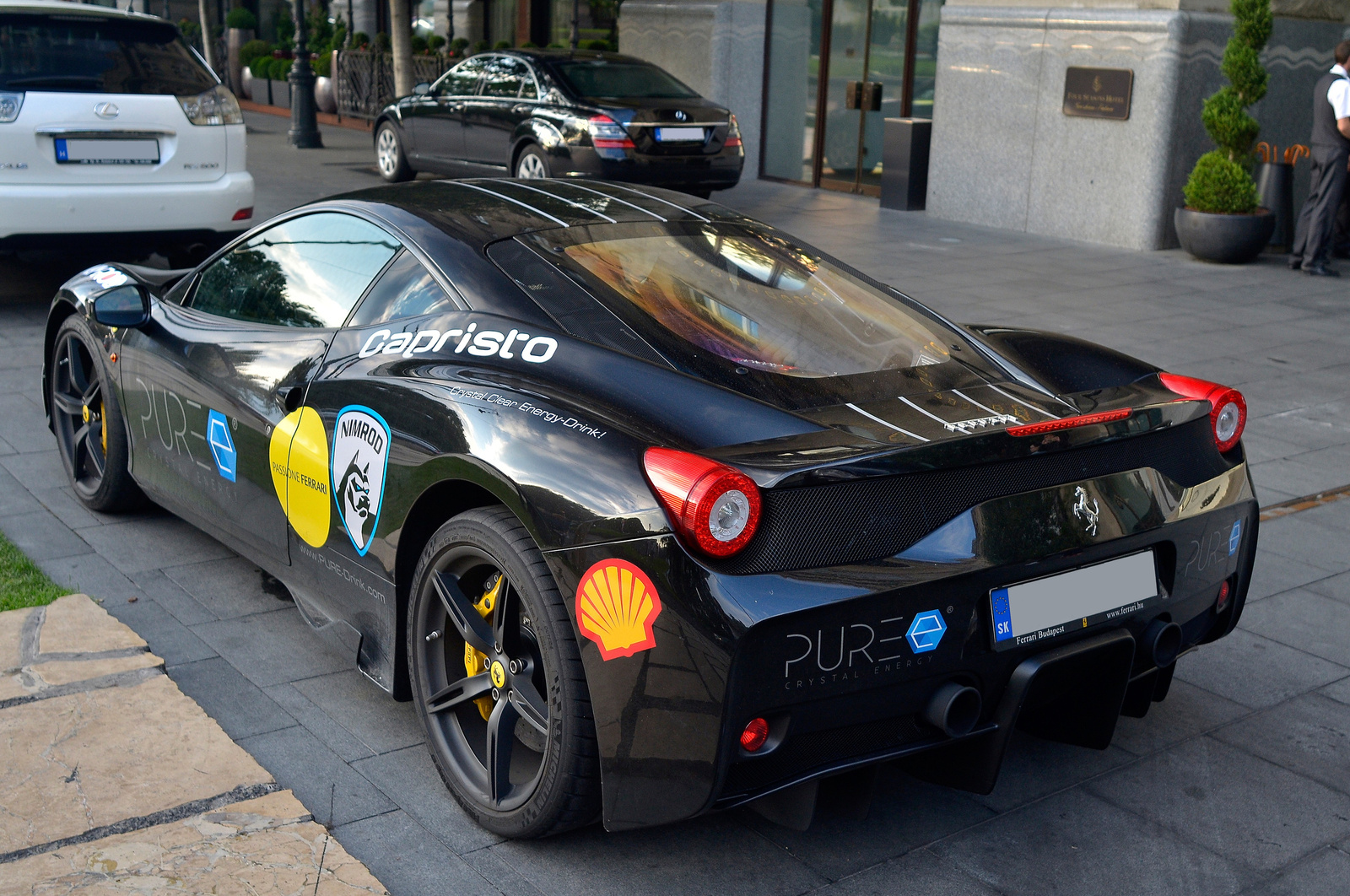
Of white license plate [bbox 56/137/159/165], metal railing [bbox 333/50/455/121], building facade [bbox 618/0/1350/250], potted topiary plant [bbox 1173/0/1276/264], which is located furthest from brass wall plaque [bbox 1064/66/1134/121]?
metal railing [bbox 333/50/455/121]

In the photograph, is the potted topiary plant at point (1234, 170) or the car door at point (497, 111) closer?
the potted topiary plant at point (1234, 170)

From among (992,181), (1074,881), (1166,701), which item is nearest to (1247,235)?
(992,181)

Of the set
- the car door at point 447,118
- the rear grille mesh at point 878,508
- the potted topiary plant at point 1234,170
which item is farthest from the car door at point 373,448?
the car door at point 447,118

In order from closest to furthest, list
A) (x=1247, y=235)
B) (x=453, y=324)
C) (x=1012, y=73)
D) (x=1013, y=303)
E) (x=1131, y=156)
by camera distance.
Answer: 1. (x=453, y=324)
2. (x=1013, y=303)
3. (x=1247, y=235)
4. (x=1131, y=156)
5. (x=1012, y=73)

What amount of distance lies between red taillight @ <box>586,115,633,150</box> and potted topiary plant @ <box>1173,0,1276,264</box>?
5.29 metres

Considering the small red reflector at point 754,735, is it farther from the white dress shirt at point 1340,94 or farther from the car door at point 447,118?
the car door at point 447,118

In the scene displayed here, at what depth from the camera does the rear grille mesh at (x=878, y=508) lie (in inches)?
98.0

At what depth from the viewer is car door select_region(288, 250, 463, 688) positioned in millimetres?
3176

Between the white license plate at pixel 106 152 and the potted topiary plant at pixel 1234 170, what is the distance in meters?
8.68

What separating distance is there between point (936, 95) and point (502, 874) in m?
13.1

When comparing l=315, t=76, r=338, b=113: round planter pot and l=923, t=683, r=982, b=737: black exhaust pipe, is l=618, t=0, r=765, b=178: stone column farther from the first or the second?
l=923, t=683, r=982, b=737: black exhaust pipe

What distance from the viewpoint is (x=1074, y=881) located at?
283cm

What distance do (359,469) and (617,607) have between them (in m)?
1.05

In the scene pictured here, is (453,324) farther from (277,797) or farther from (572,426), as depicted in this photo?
(277,797)
